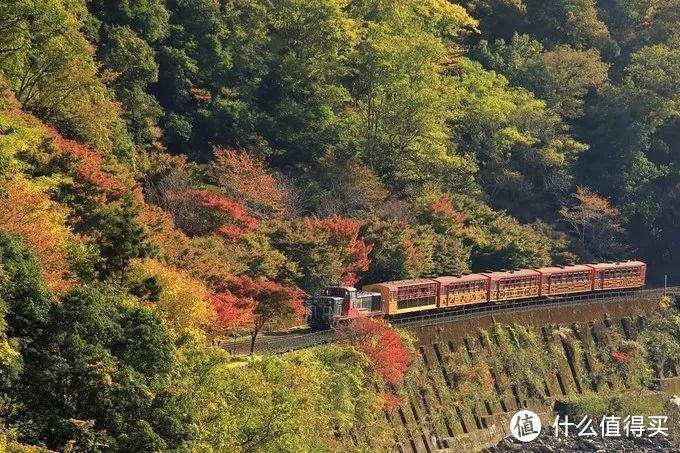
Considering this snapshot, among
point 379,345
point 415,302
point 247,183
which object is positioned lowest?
point 379,345

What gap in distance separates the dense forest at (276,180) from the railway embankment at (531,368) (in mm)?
2823

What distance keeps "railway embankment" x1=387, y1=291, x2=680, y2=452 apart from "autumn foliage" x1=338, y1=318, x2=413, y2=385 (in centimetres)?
156

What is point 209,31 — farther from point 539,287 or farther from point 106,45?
point 539,287

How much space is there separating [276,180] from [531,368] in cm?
1303

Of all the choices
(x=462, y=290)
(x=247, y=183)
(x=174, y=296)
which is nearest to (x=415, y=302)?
(x=462, y=290)

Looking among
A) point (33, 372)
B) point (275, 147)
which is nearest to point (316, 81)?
point (275, 147)

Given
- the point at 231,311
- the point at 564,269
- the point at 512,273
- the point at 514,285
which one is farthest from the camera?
the point at 564,269

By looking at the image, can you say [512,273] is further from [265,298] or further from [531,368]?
[265,298]

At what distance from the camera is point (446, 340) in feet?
164

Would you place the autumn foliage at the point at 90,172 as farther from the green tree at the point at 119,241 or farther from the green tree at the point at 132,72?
the green tree at the point at 132,72

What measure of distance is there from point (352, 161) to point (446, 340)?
12751 millimetres

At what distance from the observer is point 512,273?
57656mm

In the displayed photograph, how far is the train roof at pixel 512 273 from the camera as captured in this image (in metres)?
56.7

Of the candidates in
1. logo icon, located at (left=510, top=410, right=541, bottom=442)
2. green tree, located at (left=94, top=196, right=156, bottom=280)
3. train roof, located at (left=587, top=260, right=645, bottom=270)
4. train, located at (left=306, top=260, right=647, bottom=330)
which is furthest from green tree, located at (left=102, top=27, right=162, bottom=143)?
train roof, located at (left=587, top=260, right=645, bottom=270)
